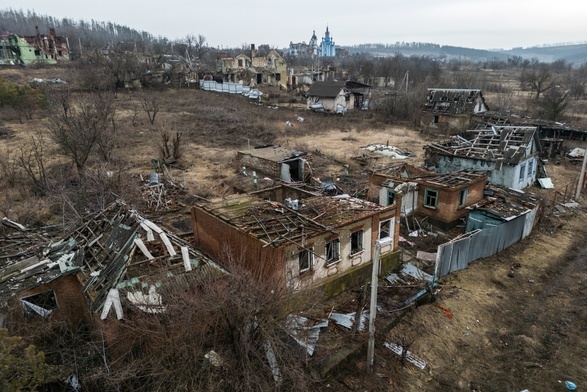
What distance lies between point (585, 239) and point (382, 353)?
52.9 ft

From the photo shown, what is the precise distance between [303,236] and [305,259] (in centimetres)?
106

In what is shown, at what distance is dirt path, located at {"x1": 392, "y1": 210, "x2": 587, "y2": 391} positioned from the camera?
37.4 ft

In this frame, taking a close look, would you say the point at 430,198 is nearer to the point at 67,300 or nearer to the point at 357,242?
the point at 357,242

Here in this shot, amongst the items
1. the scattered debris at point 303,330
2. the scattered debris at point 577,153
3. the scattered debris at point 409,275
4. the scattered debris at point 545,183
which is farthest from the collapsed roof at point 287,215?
the scattered debris at point 577,153

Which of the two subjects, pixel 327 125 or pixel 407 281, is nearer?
pixel 407 281

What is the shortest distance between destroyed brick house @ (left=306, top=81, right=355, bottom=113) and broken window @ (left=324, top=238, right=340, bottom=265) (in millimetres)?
44731

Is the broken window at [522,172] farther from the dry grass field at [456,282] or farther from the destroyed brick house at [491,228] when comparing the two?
the destroyed brick house at [491,228]

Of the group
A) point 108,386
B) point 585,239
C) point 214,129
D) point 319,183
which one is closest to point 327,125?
point 214,129

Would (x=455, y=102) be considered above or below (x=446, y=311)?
above

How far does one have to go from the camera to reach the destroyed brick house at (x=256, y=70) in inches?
2844

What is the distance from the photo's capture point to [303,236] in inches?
486

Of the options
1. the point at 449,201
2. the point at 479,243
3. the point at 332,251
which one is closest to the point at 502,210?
the point at 449,201

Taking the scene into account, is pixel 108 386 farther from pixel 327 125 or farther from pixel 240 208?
pixel 327 125

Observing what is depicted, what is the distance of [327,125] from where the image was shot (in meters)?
49.1
